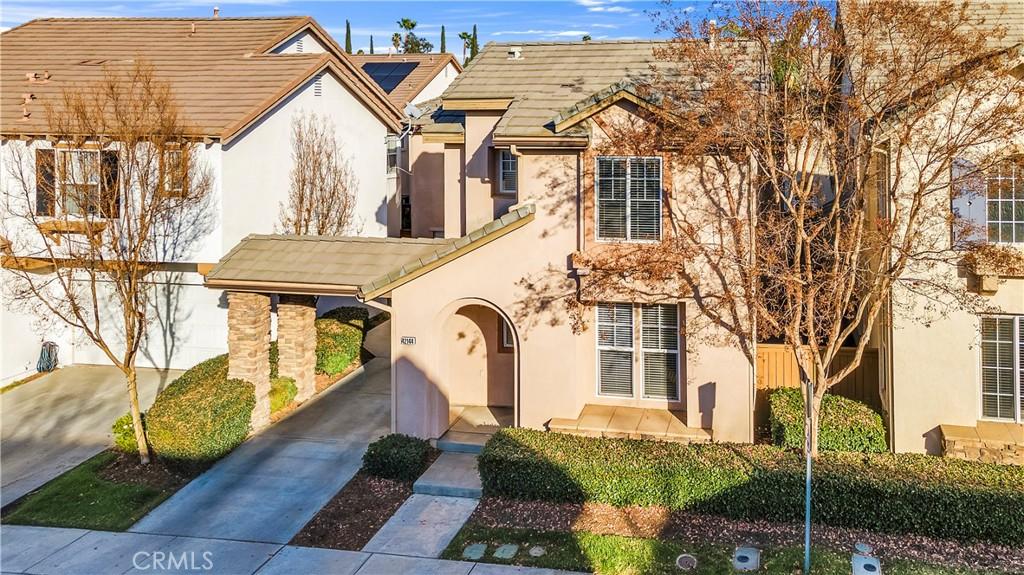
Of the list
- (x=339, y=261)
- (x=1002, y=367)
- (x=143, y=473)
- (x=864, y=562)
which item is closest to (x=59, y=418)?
(x=143, y=473)

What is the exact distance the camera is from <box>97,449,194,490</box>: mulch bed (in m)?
14.2

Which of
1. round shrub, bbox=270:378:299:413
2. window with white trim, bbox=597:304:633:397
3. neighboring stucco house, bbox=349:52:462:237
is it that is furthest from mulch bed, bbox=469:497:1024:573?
neighboring stucco house, bbox=349:52:462:237

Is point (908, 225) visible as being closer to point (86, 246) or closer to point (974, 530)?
point (974, 530)

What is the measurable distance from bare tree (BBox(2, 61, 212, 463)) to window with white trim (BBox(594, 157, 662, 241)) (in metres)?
8.31

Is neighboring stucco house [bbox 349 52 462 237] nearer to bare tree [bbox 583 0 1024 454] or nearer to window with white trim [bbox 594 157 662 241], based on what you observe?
window with white trim [bbox 594 157 662 241]

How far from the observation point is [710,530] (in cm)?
1159

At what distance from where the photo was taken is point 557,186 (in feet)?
49.2

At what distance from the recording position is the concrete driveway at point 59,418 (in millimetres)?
15078

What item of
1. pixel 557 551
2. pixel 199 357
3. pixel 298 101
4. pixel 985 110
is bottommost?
pixel 557 551

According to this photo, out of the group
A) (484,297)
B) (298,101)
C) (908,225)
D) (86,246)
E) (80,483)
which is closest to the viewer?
(908,225)

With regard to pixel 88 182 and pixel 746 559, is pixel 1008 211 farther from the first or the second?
pixel 88 182

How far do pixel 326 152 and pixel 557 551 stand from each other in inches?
642

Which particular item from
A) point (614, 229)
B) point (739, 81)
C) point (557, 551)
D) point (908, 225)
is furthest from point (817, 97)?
point (557, 551)

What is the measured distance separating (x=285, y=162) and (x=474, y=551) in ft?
47.9
